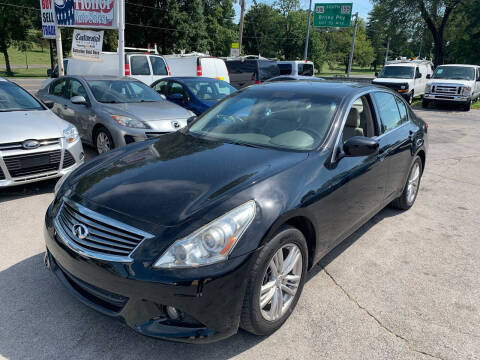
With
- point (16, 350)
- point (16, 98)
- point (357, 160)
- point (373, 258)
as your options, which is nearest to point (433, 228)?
point (373, 258)

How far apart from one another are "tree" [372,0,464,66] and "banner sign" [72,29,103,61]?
23327 mm

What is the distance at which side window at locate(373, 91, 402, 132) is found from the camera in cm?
400

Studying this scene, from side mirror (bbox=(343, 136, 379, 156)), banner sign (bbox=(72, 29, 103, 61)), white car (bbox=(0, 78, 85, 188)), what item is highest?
banner sign (bbox=(72, 29, 103, 61))

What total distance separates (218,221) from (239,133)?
1397mm

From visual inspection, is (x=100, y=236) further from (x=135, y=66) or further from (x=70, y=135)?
(x=135, y=66)

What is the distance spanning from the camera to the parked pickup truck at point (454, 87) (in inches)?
666

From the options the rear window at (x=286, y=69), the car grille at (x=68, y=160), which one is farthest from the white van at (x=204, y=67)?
the car grille at (x=68, y=160)

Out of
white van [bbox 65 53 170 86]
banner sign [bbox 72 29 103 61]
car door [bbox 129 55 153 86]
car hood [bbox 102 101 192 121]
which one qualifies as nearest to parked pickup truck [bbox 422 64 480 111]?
white van [bbox 65 53 170 86]

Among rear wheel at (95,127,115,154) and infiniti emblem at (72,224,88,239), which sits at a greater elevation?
infiniti emblem at (72,224,88,239)

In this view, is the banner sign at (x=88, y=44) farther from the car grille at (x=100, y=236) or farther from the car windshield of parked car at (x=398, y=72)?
the car windshield of parked car at (x=398, y=72)

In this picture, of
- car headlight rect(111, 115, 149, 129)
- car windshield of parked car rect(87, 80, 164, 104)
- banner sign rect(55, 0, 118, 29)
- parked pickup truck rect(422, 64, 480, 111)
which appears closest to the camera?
car headlight rect(111, 115, 149, 129)

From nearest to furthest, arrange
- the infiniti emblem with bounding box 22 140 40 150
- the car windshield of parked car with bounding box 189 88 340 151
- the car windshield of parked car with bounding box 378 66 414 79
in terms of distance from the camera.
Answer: the car windshield of parked car with bounding box 189 88 340 151
the infiniti emblem with bounding box 22 140 40 150
the car windshield of parked car with bounding box 378 66 414 79

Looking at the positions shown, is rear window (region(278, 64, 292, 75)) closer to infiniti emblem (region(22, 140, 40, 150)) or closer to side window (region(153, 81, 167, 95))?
side window (region(153, 81, 167, 95))

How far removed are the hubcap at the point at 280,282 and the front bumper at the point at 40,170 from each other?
3.01 m
